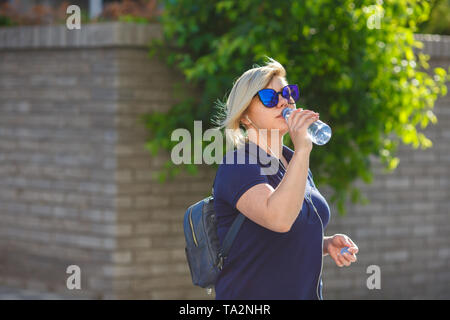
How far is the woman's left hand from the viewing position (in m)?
3.55

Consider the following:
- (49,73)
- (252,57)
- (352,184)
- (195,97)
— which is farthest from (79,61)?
(352,184)

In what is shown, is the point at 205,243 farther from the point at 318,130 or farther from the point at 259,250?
the point at 318,130

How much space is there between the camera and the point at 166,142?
739cm

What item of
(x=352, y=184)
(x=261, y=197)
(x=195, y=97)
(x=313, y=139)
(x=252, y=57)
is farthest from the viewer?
(x=352, y=184)

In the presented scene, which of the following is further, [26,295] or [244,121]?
[26,295]

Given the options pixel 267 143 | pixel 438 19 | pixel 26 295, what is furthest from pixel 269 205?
pixel 438 19

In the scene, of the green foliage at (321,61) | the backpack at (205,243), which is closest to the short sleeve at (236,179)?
the backpack at (205,243)

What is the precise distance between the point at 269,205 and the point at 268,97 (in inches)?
19.4

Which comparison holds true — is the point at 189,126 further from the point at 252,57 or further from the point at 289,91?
the point at 289,91

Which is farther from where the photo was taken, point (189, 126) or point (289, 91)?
point (189, 126)

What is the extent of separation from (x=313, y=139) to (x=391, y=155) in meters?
4.69

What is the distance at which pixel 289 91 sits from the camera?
11.3ft

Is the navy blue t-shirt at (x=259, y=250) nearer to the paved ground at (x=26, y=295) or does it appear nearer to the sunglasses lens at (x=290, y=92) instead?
the sunglasses lens at (x=290, y=92)

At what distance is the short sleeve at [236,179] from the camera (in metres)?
3.22
